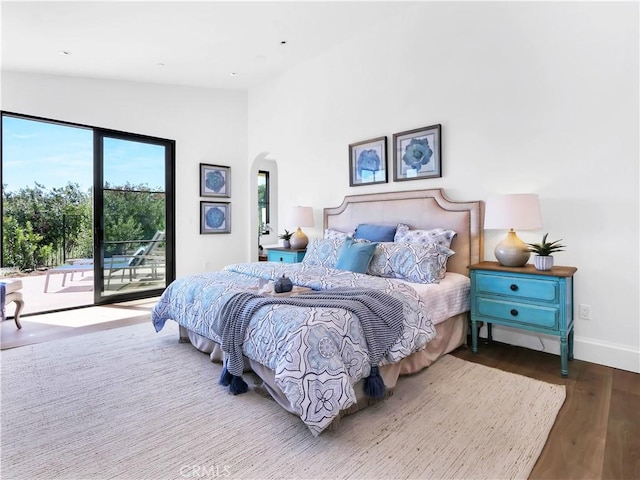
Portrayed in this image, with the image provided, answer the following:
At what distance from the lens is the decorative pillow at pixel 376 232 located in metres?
3.64

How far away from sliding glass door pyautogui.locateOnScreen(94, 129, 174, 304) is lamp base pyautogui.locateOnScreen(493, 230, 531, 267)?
4.57 meters

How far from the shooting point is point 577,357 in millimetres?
2771

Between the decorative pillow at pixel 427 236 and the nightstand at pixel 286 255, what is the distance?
1455 mm

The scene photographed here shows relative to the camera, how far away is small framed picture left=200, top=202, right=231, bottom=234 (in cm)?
562

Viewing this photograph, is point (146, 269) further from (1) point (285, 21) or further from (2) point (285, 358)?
(2) point (285, 358)

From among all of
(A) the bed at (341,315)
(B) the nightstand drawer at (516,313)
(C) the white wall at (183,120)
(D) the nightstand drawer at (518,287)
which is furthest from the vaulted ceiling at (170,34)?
(B) the nightstand drawer at (516,313)

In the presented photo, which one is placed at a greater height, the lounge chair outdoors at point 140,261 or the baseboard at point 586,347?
the lounge chair outdoors at point 140,261

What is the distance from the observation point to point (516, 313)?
266cm

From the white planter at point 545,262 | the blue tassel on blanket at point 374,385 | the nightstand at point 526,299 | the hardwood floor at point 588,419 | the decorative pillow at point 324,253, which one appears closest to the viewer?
the hardwood floor at point 588,419

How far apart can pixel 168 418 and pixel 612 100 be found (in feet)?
12.3

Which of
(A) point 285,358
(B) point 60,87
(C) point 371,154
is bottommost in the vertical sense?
(A) point 285,358

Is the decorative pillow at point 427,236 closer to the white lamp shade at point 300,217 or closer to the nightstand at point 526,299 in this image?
the nightstand at point 526,299

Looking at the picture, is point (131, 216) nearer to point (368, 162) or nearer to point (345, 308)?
point (368, 162)

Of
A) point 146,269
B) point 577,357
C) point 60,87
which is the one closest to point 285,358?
point 577,357
